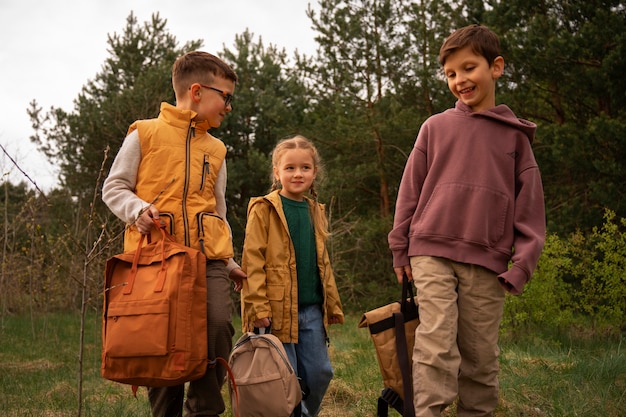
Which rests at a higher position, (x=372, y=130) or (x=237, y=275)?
(x=372, y=130)

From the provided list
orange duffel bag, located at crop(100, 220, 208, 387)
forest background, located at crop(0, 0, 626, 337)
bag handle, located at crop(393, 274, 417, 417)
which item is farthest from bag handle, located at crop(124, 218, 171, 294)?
forest background, located at crop(0, 0, 626, 337)

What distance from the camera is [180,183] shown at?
2.95m

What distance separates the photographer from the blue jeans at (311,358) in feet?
11.3

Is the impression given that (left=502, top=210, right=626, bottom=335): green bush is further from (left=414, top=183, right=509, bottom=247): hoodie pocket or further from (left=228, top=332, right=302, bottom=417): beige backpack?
(left=228, top=332, right=302, bottom=417): beige backpack

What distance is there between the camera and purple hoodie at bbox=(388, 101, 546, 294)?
9.64 ft

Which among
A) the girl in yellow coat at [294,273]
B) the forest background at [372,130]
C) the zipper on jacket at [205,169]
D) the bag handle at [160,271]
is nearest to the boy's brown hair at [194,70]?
the zipper on jacket at [205,169]

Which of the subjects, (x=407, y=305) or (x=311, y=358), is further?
(x=311, y=358)

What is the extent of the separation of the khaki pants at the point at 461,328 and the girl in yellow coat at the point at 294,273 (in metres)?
0.69

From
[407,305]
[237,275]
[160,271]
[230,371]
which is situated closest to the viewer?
[160,271]

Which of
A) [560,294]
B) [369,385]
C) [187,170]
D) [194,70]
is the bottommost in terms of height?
[369,385]

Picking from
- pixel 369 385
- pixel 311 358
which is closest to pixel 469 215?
pixel 311 358

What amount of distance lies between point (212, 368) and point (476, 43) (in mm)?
1982

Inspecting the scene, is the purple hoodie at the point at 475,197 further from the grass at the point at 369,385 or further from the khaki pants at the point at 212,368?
the grass at the point at 369,385

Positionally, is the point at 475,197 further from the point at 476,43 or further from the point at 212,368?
the point at 212,368
